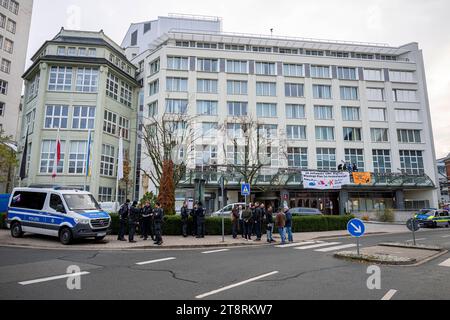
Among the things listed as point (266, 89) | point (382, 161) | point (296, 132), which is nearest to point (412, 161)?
point (382, 161)

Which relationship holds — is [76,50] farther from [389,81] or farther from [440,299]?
[389,81]

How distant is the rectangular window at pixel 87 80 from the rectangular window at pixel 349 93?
33672 millimetres

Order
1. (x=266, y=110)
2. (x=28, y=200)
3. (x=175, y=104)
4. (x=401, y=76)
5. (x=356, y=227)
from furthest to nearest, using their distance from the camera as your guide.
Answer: (x=401, y=76) < (x=266, y=110) < (x=175, y=104) < (x=28, y=200) < (x=356, y=227)

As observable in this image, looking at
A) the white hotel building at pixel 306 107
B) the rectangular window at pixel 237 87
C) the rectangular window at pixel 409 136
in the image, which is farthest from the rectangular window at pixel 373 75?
the rectangular window at pixel 237 87

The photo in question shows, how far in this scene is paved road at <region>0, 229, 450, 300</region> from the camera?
547 centimetres

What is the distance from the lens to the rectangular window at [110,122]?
3512 centimetres

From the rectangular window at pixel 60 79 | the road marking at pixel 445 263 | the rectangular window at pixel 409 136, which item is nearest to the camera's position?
Result: the road marking at pixel 445 263

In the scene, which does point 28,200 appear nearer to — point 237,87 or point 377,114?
point 237,87

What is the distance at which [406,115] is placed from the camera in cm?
4378

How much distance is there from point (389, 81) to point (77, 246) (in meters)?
47.3

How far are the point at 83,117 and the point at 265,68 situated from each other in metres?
25.0

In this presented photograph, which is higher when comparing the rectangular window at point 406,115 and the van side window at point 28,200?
the rectangular window at point 406,115

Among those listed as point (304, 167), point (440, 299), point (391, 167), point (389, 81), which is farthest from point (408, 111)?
point (440, 299)

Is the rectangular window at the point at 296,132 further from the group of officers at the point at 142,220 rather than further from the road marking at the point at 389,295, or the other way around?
the road marking at the point at 389,295
